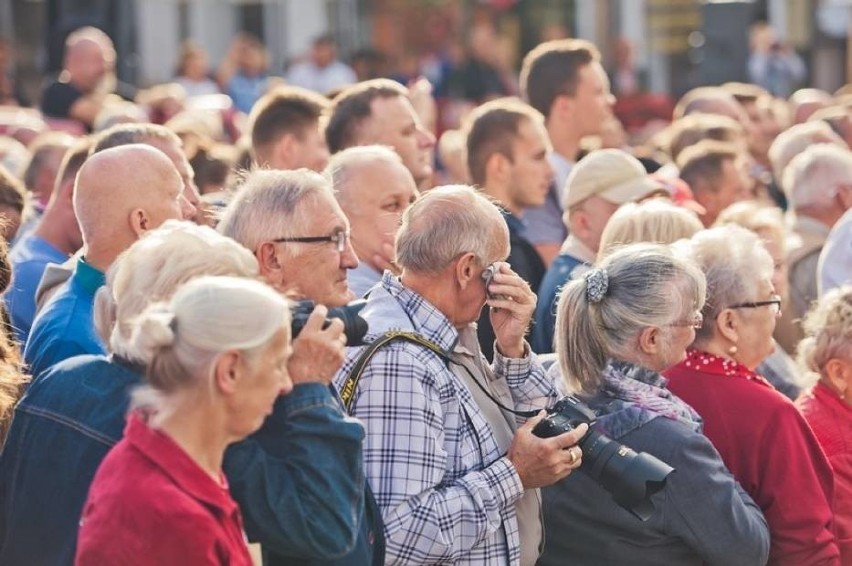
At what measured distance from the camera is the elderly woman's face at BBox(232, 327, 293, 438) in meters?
3.28

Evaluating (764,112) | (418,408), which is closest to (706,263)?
(418,408)

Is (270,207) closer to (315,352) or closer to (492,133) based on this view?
(315,352)

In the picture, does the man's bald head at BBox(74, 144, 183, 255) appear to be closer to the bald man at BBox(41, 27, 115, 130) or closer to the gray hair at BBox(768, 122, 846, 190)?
the gray hair at BBox(768, 122, 846, 190)

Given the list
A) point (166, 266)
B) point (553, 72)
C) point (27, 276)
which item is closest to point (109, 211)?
point (166, 266)

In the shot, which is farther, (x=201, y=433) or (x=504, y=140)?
(x=504, y=140)

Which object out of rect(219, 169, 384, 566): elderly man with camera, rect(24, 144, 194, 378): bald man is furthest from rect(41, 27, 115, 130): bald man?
rect(219, 169, 384, 566): elderly man with camera

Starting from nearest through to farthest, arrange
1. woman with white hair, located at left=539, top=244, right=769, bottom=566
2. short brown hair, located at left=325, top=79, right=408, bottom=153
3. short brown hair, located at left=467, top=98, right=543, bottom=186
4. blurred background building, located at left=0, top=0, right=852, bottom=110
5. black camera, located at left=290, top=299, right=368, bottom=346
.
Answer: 1. black camera, located at left=290, top=299, right=368, bottom=346
2. woman with white hair, located at left=539, top=244, right=769, bottom=566
3. short brown hair, located at left=325, top=79, right=408, bottom=153
4. short brown hair, located at left=467, top=98, right=543, bottom=186
5. blurred background building, located at left=0, top=0, right=852, bottom=110

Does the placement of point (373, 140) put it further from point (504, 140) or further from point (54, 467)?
point (54, 467)

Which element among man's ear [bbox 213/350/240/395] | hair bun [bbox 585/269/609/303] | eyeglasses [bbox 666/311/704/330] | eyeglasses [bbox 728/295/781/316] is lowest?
eyeglasses [bbox 728/295/781/316]

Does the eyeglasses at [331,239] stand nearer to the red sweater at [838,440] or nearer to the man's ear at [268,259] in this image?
the man's ear at [268,259]

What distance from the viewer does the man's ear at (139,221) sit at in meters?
4.65

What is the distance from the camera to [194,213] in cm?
494

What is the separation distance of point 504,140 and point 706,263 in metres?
2.34

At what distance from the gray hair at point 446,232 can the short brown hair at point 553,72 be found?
4.10 m
